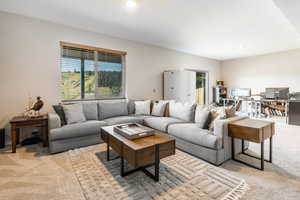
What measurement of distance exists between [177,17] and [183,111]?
78.3 inches

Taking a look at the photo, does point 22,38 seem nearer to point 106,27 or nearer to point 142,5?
point 106,27

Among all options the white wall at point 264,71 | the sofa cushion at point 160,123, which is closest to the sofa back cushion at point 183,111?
the sofa cushion at point 160,123

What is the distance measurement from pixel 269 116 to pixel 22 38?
325 inches

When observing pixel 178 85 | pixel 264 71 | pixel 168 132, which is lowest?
pixel 168 132

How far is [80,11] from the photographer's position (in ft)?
9.58

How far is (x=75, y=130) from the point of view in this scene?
279 centimetres

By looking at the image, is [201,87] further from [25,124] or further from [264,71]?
[25,124]

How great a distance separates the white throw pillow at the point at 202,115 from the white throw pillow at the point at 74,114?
2366 millimetres

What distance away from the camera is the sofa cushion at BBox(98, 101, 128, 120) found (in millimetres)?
3682

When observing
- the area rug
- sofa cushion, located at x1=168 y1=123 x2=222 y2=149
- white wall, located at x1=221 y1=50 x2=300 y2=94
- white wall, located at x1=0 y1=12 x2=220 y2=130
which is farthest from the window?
white wall, located at x1=221 y1=50 x2=300 y2=94

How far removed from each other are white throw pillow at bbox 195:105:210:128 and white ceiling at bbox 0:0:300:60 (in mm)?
1872

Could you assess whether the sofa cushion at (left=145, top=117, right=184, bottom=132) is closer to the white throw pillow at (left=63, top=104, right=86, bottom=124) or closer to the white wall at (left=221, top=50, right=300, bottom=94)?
the white throw pillow at (left=63, top=104, right=86, bottom=124)

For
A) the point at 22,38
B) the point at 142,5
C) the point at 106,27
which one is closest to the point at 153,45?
the point at 106,27

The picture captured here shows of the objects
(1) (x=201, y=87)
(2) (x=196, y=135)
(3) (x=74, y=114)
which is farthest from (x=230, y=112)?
(1) (x=201, y=87)
